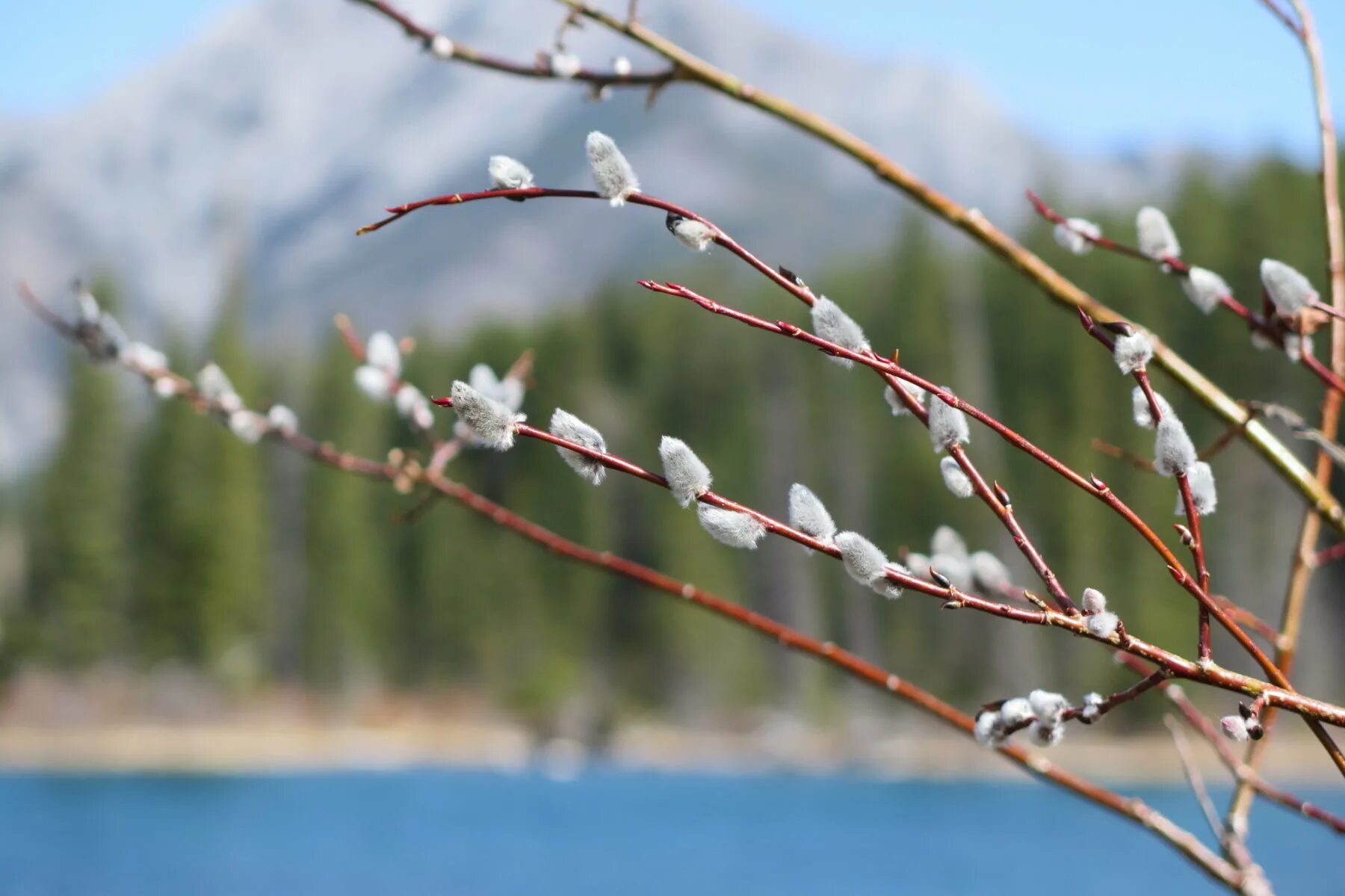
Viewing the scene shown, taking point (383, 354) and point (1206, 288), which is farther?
point (383, 354)

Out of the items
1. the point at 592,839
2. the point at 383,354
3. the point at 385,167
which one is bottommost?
the point at 385,167

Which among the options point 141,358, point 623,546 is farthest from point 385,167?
point 141,358

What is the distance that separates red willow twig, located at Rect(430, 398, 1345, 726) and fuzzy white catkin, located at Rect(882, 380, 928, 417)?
Result: 78 mm

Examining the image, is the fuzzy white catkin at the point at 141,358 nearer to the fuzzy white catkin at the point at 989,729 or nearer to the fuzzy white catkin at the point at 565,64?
the fuzzy white catkin at the point at 565,64

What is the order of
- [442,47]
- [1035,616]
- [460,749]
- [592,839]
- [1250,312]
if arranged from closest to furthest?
[1035,616] → [1250,312] → [442,47] → [592,839] → [460,749]

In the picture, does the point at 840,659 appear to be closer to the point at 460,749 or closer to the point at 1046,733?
the point at 1046,733

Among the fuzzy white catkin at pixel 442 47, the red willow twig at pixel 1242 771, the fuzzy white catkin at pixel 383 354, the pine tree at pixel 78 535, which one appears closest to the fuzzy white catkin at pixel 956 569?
the red willow twig at pixel 1242 771

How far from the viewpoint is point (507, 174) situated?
0.53 meters

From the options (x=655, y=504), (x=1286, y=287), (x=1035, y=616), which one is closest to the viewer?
(x=1035, y=616)

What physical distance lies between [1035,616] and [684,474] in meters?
0.14

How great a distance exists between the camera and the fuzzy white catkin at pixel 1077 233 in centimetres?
95

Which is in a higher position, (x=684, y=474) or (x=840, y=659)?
(x=684, y=474)

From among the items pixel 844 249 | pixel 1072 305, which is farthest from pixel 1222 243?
pixel 1072 305

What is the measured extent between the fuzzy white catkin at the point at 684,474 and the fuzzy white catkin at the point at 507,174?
124 mm
